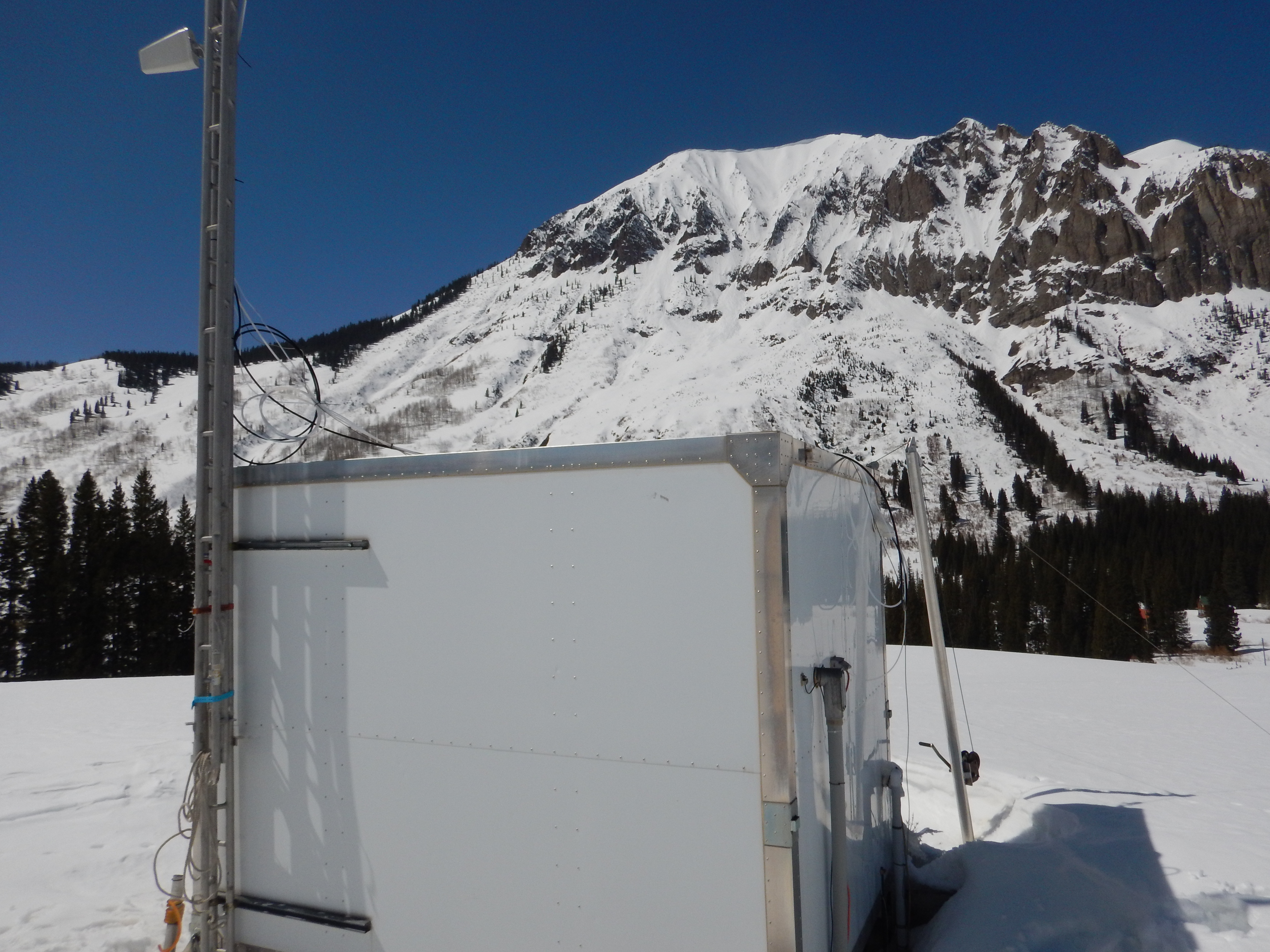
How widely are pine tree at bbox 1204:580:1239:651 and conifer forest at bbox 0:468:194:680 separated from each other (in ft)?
173

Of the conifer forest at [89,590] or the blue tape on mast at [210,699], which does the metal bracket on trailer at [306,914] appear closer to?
the blue tape on mast at [210,699]

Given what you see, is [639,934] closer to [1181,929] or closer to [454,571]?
[454,571]

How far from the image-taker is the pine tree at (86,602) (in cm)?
3109

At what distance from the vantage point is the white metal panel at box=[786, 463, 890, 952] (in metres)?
3.35

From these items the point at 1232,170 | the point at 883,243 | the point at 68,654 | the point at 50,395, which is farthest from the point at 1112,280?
the point at 50,395

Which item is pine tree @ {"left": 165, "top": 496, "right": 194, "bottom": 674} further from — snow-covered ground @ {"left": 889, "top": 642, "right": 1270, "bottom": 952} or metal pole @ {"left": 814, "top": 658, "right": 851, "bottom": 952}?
metal pole @ {"left": 814, "top": 658, "right": 851, "bottom": 952}

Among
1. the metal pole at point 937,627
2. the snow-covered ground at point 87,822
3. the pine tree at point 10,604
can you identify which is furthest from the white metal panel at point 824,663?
the pine tree at point 10,604

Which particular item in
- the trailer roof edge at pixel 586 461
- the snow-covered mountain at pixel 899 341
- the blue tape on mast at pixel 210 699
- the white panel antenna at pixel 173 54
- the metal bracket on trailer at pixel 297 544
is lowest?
the blue tape on mast at pixel 210 699

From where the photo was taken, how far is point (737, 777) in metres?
3.19

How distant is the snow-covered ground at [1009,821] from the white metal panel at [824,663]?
19.0 inches

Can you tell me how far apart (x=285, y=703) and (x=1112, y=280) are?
569 ft

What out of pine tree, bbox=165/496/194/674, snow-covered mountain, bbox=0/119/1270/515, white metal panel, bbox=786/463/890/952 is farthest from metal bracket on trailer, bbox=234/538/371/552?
snow-covered mountain, bbox=0/119/1270/515

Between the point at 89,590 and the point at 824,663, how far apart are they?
1460 inches

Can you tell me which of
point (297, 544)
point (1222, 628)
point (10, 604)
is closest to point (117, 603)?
point (10, 604)
